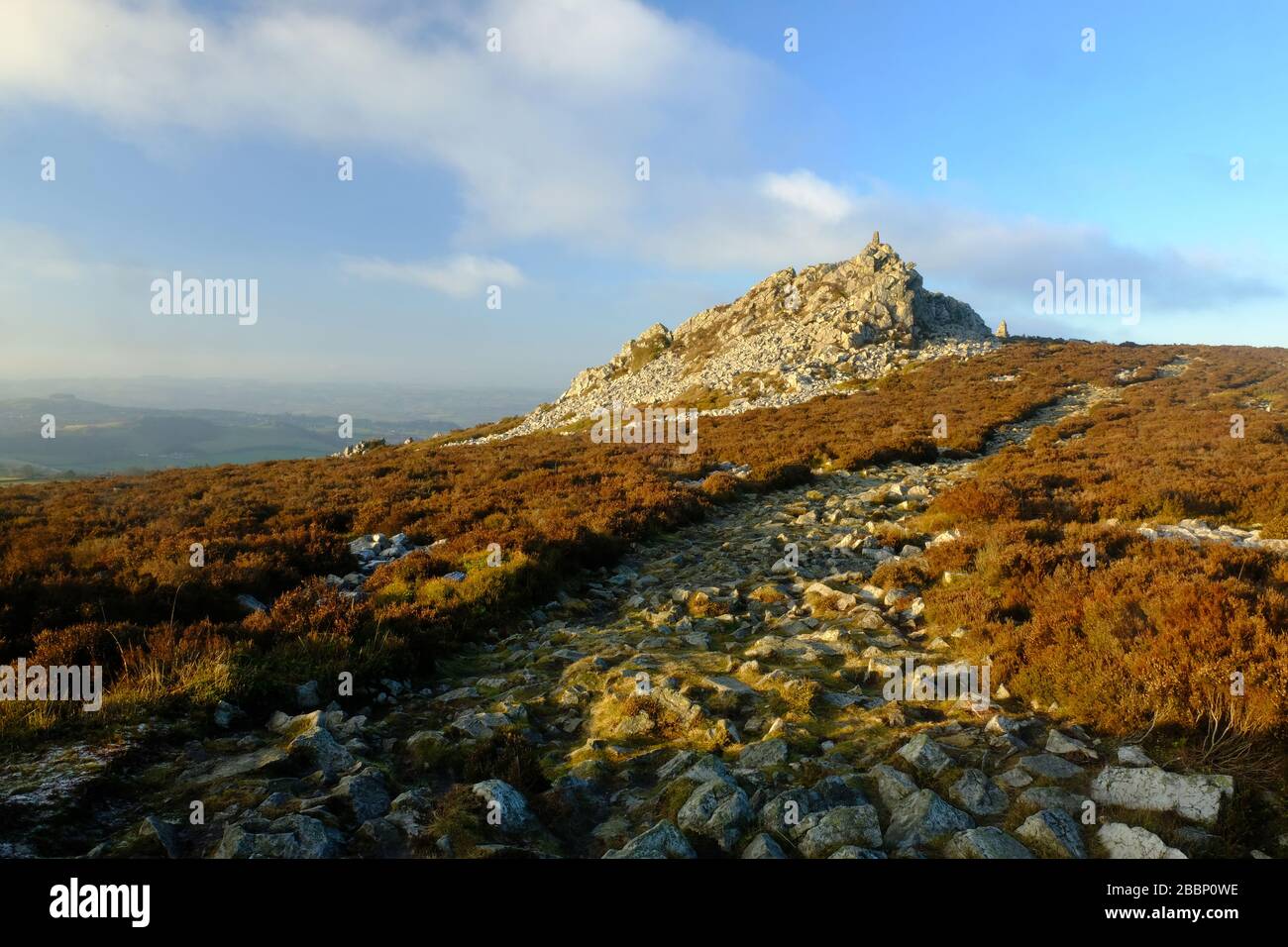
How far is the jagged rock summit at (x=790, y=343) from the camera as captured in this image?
55281mm

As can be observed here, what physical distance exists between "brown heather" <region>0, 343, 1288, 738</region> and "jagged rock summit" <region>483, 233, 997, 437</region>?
1044 inches

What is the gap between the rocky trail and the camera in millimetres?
4113

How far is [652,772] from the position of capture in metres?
5.40

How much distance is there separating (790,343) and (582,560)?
193 feet

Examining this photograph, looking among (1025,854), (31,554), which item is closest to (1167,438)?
(1025,854)

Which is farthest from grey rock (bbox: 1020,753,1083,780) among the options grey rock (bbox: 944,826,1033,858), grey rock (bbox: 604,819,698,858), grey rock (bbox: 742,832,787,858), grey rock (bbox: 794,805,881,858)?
grey rock (bbox: 604,819,698,858)

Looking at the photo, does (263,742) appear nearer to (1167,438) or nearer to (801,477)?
(801,477)

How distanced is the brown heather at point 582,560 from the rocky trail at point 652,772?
74 cm

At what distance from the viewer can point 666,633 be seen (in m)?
8.88

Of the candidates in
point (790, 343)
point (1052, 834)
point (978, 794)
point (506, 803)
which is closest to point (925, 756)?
point (978, 794)

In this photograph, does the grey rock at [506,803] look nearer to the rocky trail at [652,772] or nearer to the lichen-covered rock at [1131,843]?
the rocky trail at [652,772]

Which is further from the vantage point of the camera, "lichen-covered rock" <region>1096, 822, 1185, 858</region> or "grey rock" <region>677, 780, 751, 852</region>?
"grey rock" <region>677, 780, 751, 852</region>

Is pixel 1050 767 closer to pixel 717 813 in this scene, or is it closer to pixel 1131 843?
pixel 1131 843

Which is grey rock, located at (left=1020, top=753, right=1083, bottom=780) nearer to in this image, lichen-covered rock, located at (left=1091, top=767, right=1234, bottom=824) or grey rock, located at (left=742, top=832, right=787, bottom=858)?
lichen-covered rock, located at (left=1091, top=767, right=1234, bottom=824)
